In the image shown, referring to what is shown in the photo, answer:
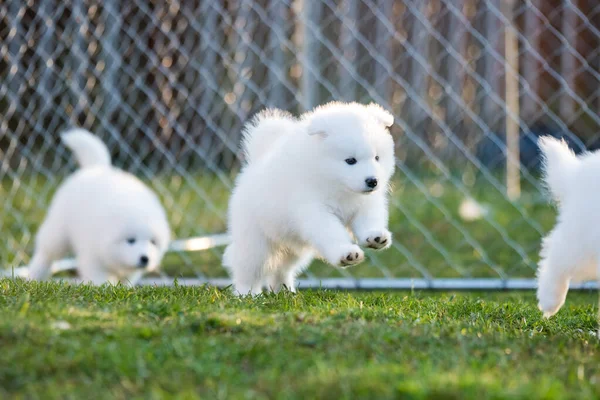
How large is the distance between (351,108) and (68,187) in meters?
2.32

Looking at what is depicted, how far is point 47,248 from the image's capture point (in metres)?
4.76

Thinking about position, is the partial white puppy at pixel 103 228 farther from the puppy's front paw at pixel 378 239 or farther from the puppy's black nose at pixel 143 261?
the puppy's front paw at pixel 378 239

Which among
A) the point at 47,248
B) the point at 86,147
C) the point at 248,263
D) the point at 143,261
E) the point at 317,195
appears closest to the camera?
the point at 317,195

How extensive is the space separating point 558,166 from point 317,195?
723 mm

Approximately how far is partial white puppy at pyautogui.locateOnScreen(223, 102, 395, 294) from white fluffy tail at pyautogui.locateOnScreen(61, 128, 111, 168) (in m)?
2.06

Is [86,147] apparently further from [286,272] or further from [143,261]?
[286,272]

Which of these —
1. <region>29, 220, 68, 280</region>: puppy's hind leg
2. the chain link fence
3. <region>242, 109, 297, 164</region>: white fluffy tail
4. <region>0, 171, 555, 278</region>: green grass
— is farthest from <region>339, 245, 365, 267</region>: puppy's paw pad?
<region>29, 220, 68, 280</region>: puppy's hind leg

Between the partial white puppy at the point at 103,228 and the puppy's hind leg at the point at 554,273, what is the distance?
244 centimetres

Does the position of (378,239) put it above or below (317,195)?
below

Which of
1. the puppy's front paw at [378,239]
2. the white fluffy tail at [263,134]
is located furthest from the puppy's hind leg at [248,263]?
the puppy's front paw at [378,239]

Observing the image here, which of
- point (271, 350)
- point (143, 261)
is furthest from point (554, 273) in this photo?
point (143, 261)

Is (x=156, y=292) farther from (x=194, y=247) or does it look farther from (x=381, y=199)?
(x=194, y=247)

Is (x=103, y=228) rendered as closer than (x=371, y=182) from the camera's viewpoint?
No

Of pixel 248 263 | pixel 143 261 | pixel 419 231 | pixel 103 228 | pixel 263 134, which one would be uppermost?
pixel 419 231
